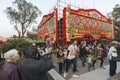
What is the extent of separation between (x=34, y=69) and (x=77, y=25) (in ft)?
52.9

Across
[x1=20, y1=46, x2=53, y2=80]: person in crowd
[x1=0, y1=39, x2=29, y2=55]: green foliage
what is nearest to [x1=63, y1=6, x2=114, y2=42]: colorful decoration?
[x1=0, y1=39, x2=29, y2=55]: green foliage

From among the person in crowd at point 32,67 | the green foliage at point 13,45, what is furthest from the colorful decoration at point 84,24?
the person in crowd at point 32,67

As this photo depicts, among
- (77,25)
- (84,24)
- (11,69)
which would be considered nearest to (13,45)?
(11,69)

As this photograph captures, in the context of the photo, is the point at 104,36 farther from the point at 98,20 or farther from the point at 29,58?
the point at 29,58

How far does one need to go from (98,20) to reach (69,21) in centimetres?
638

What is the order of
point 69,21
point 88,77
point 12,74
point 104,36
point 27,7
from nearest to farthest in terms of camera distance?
point 12,74
point 88,77
point 69,21
point 104,36
point 27,7

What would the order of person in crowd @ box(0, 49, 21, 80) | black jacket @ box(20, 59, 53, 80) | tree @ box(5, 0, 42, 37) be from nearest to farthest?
1. person in crowd @ box(0, 49, 21, 80)
2. black jacket @ box(20, 59, 53, 80)
3. tree @ box(5, 0, 42, 37)

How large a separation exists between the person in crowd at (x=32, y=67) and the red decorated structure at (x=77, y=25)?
14483 millimetres

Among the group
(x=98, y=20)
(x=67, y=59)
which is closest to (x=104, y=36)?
(x=98, y=20)

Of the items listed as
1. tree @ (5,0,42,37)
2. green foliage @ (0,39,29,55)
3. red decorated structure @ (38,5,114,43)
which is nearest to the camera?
green foliage @ (0,39,29,55)

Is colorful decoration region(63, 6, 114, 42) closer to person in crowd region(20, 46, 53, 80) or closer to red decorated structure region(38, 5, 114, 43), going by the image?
red decorated structure region(38, 5, 114, 43)

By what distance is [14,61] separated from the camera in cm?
366

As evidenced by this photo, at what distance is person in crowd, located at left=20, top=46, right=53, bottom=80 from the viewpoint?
355 cm

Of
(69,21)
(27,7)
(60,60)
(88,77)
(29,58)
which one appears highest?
(27,7)
